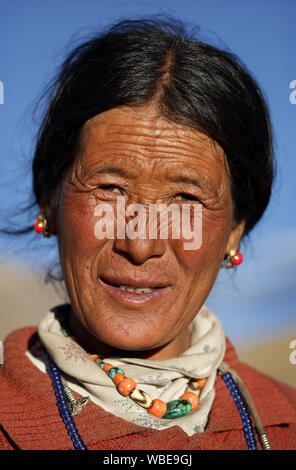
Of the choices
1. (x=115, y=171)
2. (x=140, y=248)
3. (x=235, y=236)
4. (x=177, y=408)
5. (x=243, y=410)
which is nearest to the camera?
(x=140, y=248)

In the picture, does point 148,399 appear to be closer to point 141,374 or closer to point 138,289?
point 141,374

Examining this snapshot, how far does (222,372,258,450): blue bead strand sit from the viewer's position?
2.53 metres

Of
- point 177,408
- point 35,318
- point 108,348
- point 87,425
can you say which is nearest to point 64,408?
point 87,425

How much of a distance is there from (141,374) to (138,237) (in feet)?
2.20

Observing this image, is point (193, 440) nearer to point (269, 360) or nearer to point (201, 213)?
point (201, 213)

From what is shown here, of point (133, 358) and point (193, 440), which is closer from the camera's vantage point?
point (193, 440)

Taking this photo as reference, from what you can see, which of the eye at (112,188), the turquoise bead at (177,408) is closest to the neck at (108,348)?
the turquoise bead at (177,408)

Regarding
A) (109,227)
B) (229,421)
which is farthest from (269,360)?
(109,227)

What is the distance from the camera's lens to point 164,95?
229cm

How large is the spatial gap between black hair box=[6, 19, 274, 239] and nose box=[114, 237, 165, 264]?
536mm

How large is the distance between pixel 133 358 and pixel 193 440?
0.46 meters

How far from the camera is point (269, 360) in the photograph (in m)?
10.8

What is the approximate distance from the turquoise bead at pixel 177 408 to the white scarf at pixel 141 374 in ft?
0.07
